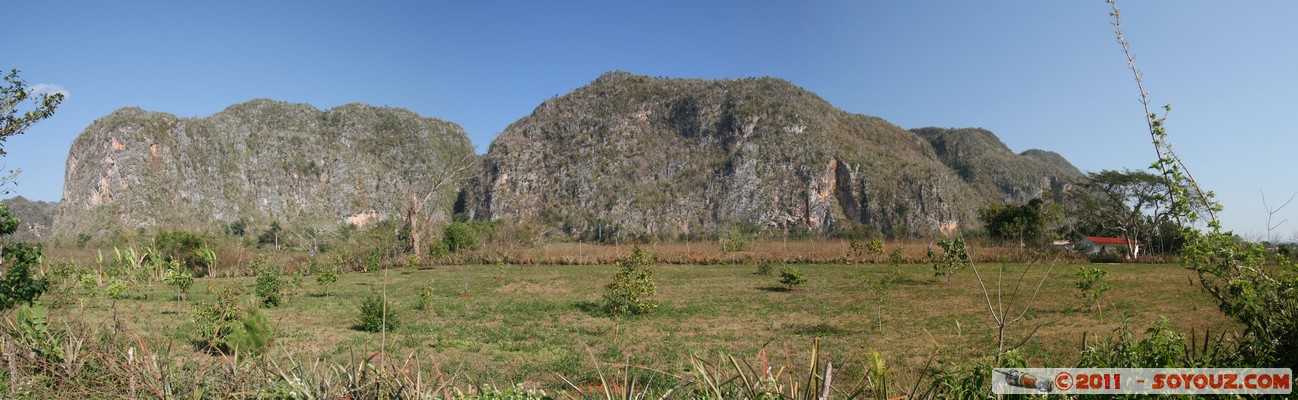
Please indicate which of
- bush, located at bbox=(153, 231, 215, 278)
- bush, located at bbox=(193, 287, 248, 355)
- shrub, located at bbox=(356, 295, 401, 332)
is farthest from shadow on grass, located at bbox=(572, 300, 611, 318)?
bush, located at bbox=(153, 231, 215, 278)

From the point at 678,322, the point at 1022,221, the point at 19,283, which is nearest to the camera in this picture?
the point at 19,283

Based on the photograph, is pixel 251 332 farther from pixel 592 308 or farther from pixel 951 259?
pixel 951 259

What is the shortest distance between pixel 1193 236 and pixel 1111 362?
29.5 inches

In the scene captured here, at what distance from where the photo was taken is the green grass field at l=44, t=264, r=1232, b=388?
25.0 ft

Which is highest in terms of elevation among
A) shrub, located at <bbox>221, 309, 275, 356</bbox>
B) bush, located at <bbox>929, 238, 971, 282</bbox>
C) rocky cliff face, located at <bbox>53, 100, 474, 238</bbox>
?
rocky cliff face, located at <bbox>53, 100, 474, 238</bbox>

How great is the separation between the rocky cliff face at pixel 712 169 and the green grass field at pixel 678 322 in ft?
188

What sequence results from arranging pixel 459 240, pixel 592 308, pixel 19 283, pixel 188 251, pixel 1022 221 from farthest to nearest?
1. pixel 1022 221
2. pixel 459 240
3. pixel 188 251
4. pixel 592 308
5. pixel 19 283

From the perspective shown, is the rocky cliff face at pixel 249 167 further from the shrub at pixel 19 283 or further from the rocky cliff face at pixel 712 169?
the shrub at pixel 19 283

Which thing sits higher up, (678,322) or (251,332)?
(251,332)

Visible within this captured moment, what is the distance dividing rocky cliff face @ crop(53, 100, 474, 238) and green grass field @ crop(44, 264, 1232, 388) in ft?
145

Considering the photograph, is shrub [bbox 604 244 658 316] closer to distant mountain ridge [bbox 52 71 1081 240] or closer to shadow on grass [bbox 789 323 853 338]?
shadow on grass [bbox 789 323 853 338]

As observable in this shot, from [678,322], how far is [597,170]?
75.7m

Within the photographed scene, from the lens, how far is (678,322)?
1116 centimetres

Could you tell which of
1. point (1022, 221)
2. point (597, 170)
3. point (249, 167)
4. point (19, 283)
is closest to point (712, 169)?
point (597, 170)
